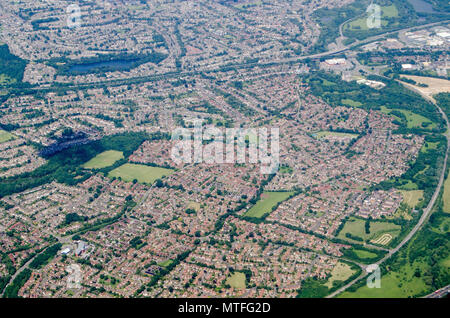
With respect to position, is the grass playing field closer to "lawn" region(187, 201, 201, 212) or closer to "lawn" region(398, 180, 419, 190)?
"lawn" region(398, 180, 419, 190)

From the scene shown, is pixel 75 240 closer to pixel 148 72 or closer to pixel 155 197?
pixel 155 197

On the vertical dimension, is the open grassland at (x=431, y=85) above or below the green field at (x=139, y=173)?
above

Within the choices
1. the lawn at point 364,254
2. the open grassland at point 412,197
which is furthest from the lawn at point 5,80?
the lawn at point 364,254

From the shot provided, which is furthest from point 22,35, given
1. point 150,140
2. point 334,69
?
point 334,69

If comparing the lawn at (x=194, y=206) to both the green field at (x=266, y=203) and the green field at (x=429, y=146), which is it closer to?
the green field at (x=266, y=203)

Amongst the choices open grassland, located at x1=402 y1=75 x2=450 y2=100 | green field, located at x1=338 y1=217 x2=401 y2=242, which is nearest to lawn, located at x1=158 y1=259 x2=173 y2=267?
green field, located at x1=338 y1=217 x2=401 y2=242
